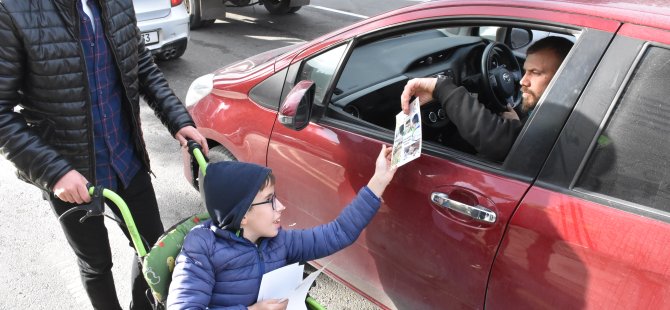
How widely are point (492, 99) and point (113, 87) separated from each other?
1565mm

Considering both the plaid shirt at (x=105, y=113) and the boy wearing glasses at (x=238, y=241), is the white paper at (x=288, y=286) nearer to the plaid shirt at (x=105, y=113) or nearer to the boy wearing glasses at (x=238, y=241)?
the boy wearing glasses at (x=238, y=241)

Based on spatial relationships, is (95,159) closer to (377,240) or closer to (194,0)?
(377,240)

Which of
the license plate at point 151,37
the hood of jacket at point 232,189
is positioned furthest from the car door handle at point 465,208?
the license plate at point 151,37

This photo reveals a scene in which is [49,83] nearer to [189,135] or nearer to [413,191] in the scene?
[189,135]

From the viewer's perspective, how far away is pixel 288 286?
1.80m

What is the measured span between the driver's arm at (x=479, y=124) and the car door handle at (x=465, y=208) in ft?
0.68

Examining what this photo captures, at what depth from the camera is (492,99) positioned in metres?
2.53

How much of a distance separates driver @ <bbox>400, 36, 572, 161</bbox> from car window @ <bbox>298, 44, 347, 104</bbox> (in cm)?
43

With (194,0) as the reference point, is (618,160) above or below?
above

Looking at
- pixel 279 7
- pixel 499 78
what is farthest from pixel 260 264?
pixel 279 7

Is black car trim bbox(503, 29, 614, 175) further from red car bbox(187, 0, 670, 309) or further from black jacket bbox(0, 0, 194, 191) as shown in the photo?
black jacket bbox(0, 0, 194, 191)

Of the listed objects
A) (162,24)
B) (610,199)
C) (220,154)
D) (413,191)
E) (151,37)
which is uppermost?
(610,199)

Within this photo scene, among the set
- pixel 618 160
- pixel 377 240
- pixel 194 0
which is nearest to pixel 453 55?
pixel 377 240

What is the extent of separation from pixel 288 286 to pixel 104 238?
0.82m
